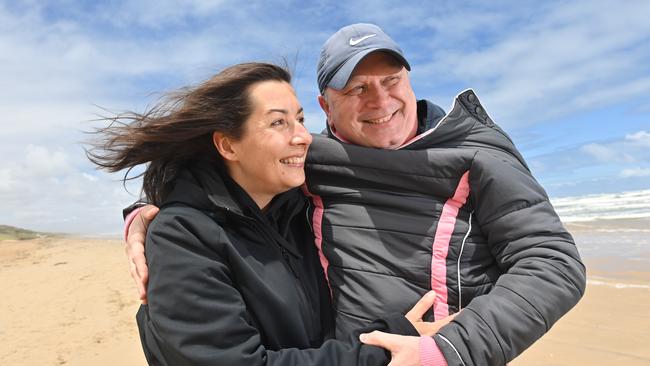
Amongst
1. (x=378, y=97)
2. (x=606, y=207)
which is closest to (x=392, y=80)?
(x=378, y=97)

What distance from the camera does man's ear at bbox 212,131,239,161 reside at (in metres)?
2.22

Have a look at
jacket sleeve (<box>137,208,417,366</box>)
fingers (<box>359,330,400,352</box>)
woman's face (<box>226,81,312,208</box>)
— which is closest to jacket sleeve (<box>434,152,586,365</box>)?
fingers (<box>359,330,400,352</box>)

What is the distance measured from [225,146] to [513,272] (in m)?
1.27

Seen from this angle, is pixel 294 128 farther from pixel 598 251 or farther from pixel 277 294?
pixel 598 251

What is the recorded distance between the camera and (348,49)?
7.24 ft

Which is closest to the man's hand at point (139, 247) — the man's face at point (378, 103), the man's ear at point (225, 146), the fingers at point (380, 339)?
the man's ear at point (225, 146)

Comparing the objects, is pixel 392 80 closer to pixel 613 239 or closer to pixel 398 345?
pixel 398 345

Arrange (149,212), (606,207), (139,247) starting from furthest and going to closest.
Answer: (606,207) < (149,212) < (139,247)

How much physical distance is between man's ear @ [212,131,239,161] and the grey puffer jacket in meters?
0.38

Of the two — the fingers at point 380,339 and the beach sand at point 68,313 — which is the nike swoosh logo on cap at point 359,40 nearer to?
the fingers at point 380,339

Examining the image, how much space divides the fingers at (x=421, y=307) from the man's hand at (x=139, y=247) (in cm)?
103

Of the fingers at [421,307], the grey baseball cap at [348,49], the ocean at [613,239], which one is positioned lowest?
the ocean at [613,239]

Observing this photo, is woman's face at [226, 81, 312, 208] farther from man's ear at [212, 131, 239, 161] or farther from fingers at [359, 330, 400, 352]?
fingers at [359, 330, 400, 352]

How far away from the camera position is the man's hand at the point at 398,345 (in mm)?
1689
